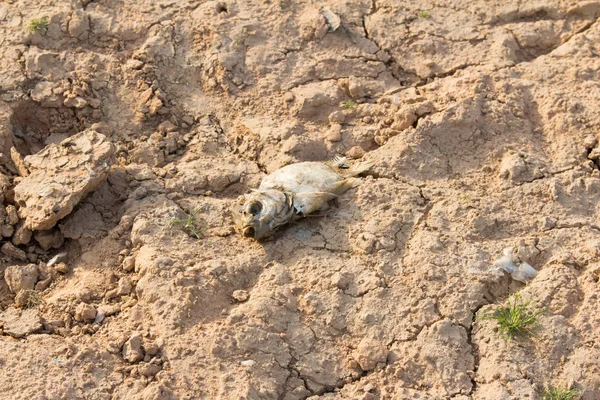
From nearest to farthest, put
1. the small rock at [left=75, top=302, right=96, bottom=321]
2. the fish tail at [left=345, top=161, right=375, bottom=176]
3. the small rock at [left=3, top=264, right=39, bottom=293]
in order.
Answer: the small rock at [left=75, top=302, right=96, bottom=321] → the small rock at [left=3, top=264, right=39, bottom=293] → the fish tail at [left=345, top=161, right=375, bottom=176]

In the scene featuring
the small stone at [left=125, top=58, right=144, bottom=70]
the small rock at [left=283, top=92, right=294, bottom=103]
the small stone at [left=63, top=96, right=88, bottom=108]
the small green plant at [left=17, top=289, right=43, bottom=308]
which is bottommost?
the small green plant at [left=17, top=289, right=43, bottom=308]

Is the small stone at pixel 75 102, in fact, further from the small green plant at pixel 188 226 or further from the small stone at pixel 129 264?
the small stone at pixel 129 264

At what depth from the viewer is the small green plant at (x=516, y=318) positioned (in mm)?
3326

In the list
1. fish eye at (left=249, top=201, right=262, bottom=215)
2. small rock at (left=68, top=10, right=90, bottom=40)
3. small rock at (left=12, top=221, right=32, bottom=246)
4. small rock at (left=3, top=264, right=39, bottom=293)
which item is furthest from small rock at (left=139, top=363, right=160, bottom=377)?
small rock at (left=68, top=10, right=90, bottom=40)

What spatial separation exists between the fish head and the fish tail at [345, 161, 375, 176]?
422 mm

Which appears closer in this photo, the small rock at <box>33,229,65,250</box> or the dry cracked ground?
the dry cracked ground

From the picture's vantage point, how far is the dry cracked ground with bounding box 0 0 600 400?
3.25 meters

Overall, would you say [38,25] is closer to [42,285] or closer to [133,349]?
[42,285]

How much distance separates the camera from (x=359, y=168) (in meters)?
3.97

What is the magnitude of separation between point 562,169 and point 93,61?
109 inches

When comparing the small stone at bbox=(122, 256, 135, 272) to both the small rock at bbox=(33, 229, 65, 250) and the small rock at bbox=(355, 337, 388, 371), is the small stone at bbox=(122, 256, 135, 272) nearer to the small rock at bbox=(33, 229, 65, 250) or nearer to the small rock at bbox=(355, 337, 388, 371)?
the small rock at bbox=(33, 229, 65, 250)

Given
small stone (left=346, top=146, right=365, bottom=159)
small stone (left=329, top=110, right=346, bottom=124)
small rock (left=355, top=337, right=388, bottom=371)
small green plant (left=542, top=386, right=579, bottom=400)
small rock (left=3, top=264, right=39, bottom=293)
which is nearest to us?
small green plant (left=542, top=386, right=579, bottom=400)

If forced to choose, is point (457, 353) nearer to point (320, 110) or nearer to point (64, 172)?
point (320, 110)

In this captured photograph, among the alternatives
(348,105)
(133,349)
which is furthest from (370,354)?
(348,105)
